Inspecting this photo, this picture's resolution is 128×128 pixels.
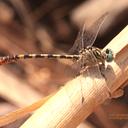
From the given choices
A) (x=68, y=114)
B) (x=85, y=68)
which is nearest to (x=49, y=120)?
(x=68, y=114)

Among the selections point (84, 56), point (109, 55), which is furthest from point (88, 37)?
point (109, 55)

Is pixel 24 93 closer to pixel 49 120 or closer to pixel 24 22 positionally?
pixel 24 22

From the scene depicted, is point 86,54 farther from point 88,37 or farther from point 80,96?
point 80,96

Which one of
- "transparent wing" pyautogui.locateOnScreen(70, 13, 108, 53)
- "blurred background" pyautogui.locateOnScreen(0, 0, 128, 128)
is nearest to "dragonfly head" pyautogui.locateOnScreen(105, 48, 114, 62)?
"transparent wing" pyautogui.locateOnScreen(70, 13, 108, 53)

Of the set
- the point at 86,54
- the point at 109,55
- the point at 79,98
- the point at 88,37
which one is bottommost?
the point at 79,98

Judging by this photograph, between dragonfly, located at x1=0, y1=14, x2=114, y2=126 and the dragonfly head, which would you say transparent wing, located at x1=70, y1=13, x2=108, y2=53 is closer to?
dragonfly, located at x1=0, y1=14, x2=114, y2=126
